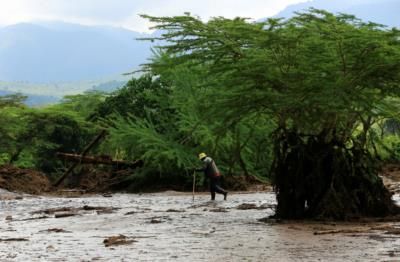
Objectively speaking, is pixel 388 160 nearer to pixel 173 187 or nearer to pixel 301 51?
pixel 173 187

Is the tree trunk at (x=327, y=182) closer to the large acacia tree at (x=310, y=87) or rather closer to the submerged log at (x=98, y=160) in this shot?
the large acacia tree at (x=310, y=87)

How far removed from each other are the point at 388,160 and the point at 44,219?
1187 inches

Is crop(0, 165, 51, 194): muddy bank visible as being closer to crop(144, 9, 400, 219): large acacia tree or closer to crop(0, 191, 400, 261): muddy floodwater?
crop(0, 191, 400, 261): muddy floodwater

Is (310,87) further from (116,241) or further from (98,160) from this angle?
(98,160)

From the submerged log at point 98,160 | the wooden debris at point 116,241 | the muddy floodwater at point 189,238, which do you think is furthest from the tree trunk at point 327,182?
the submerged log at point 98,160

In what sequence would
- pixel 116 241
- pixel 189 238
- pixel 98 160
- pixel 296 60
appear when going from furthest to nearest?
pixel 98 160
pixel 296 60
pixel 189 238
pixel 116 241

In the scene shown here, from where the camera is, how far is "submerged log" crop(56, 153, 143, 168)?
3438 cm

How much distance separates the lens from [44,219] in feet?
58.9

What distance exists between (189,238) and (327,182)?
14.5 ft

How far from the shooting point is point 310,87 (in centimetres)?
1352

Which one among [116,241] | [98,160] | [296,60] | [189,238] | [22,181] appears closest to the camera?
[116,241]

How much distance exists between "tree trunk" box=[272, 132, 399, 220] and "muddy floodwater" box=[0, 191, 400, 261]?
87 centimetres

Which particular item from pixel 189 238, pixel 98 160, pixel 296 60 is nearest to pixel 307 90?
pixel 296 60

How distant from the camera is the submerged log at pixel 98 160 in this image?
1353 inches
